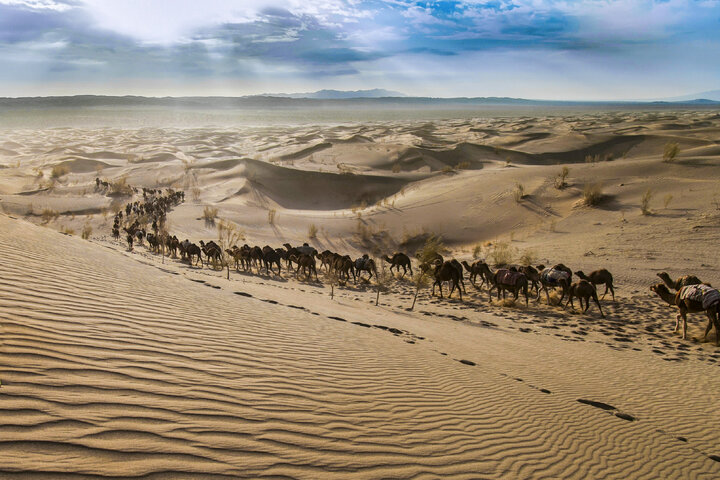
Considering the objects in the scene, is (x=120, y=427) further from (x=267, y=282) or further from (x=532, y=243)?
(x=532, y=243)

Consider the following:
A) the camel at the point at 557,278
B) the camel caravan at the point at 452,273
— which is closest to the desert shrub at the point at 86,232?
the camel caravan at the point at 452,273

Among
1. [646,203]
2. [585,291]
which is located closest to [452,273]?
[585,291]

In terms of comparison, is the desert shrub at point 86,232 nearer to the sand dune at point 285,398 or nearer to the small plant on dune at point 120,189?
the small plant on dune at point 120,189

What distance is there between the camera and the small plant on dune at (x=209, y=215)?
22953 millimetres

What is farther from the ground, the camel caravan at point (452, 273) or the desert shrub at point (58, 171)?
the desert shrub at point (58, 171)

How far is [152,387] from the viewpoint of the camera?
364 centimetres

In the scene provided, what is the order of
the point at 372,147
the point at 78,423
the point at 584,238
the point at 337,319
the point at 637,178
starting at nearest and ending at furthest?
the point at 78,423
the point at 337,319
the point at 584,238
the point at 637,178
the point at 372,147

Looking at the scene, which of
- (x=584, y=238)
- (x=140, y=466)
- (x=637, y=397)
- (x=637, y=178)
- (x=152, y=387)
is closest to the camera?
(x=140, y=466)

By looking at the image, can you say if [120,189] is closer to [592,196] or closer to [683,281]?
[592,196]

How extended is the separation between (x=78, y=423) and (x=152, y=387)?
77 cm

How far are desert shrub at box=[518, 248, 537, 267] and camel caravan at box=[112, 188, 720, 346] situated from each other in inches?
33.2

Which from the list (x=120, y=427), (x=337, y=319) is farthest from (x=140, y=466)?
(x=337, y=319)

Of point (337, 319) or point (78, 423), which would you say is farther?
point (337, 319)

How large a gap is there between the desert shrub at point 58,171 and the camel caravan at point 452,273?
47.7 feet
